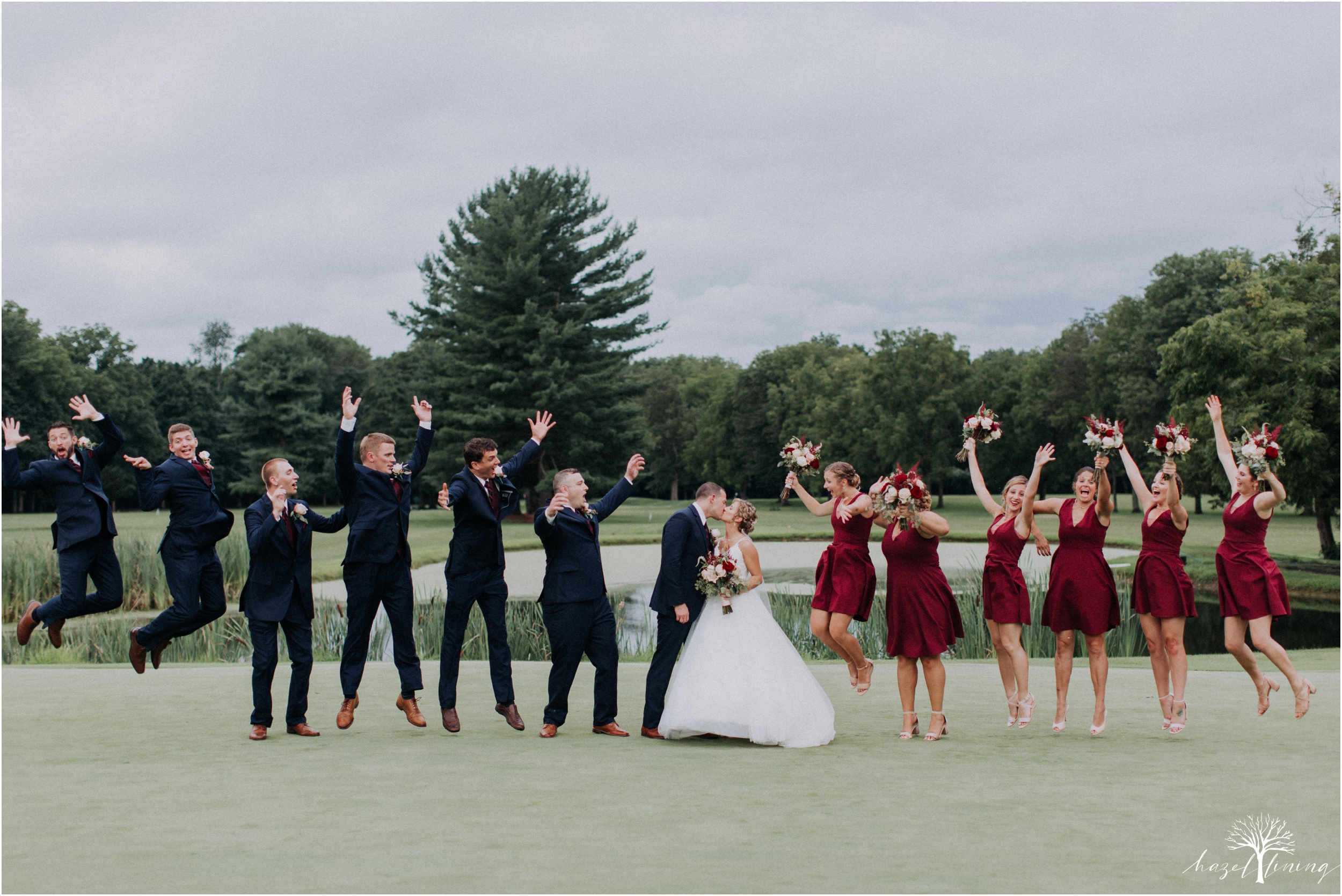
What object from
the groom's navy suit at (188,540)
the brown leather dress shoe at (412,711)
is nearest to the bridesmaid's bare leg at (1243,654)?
the brown leather dress shoe at (412,711)

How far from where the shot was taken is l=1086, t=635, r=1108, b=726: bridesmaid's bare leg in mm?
7480

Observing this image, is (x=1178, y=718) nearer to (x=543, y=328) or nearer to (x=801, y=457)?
(x=801, y=457)

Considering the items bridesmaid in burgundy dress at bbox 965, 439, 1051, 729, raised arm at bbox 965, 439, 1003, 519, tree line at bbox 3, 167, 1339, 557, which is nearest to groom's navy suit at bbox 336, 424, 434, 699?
raised arm at bbox 965, 439, 1003, 519

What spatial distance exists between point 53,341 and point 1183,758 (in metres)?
73.7

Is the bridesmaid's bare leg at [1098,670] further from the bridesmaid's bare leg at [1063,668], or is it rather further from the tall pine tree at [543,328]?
the tall pine tree at [543,328]

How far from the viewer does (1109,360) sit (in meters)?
53.1

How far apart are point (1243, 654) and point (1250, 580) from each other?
542mm

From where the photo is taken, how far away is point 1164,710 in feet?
25.0

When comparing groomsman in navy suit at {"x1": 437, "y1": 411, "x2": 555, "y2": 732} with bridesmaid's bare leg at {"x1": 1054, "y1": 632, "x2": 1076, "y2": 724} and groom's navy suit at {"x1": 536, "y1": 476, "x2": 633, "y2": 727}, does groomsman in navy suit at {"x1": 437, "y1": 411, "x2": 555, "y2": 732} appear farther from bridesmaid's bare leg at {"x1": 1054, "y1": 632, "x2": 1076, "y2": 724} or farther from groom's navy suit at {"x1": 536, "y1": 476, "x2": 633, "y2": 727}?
bridesmaid's bare leg at {"x1": 1054, "y1": 632, "x2": 1076, "y2": 724}

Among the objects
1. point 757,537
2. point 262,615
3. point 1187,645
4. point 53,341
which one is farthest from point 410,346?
point 262,615

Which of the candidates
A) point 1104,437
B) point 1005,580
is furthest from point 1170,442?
point 1005,580

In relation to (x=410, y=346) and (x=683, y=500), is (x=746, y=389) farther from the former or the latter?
(x=410, y=346)

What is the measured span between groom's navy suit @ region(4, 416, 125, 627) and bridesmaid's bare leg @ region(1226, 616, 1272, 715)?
8334 millimetres

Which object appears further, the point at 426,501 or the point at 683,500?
the point at 683,500
